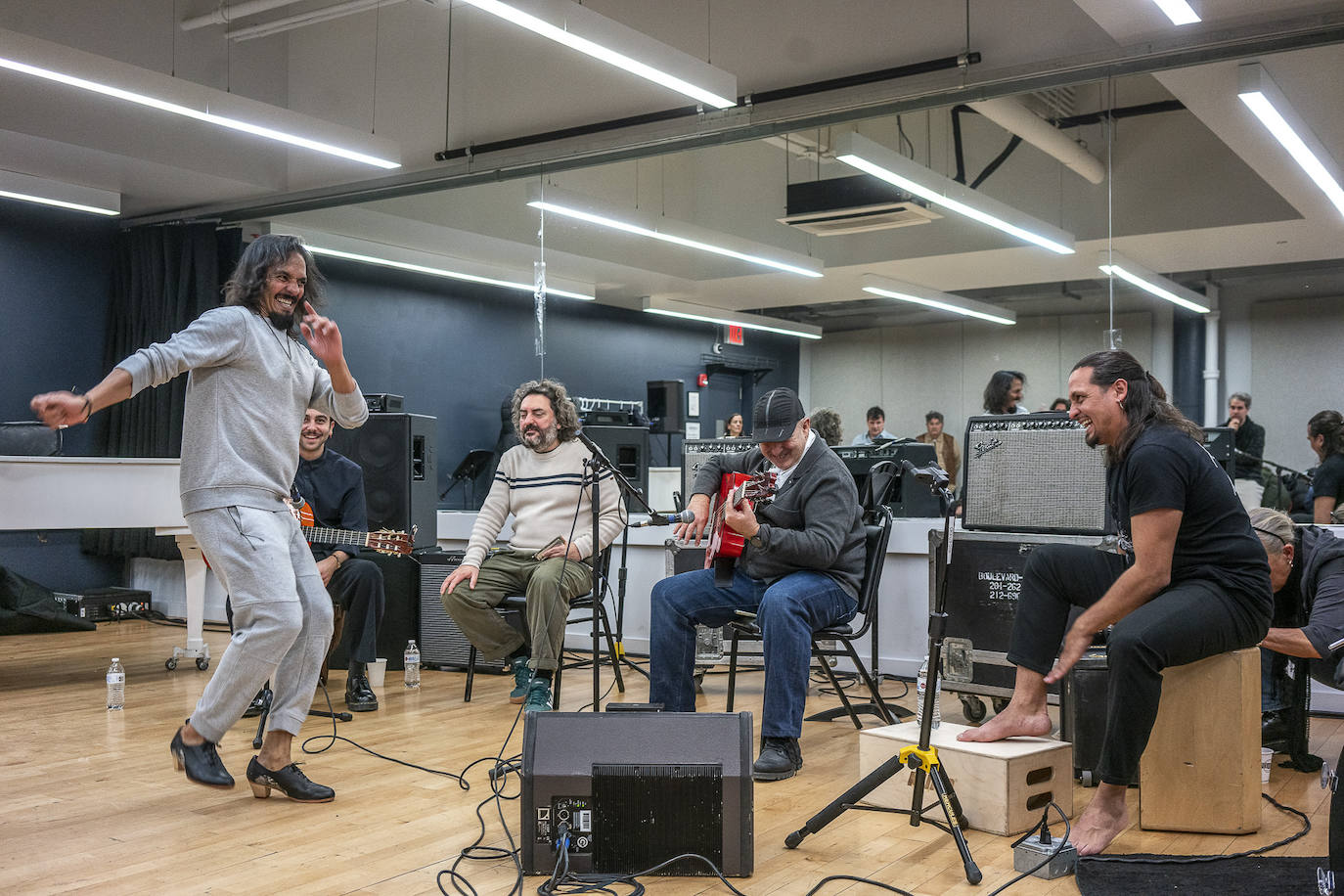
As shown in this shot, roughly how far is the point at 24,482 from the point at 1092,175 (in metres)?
5.37

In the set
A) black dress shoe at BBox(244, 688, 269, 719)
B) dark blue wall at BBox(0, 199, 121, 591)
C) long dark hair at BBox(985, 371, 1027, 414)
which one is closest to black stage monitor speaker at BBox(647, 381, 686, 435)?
long dark hair at BBox(985, 371, 1027, 414)

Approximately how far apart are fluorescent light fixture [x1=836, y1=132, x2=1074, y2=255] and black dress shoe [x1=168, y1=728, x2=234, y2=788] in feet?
14.8

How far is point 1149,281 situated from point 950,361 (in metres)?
1.13

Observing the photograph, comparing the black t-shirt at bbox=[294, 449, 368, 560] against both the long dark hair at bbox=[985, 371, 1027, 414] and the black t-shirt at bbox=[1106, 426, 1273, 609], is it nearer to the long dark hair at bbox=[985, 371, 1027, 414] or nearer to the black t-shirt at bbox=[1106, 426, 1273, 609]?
the black t-shirt at bbox=[1106, 426, 1273, 609]

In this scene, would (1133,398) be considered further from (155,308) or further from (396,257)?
(155,308)

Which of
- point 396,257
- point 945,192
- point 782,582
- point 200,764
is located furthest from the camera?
point 396,257

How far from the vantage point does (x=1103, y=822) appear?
105 inches

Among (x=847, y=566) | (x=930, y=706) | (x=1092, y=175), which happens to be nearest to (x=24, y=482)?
(x=847, y=566)

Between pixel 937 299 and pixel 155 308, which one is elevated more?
pixel 155 308

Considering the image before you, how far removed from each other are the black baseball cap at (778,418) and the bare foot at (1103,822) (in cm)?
158

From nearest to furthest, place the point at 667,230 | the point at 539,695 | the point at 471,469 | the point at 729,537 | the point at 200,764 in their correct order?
the point at 200,764, the point at 729,537, the point at 539,695, the point at 667,230, the point at 471,469

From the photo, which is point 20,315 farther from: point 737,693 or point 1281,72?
point 1281,72

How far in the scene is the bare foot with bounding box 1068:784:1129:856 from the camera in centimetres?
266

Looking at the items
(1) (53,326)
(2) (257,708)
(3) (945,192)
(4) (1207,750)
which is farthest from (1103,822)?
(1) (53,326)
